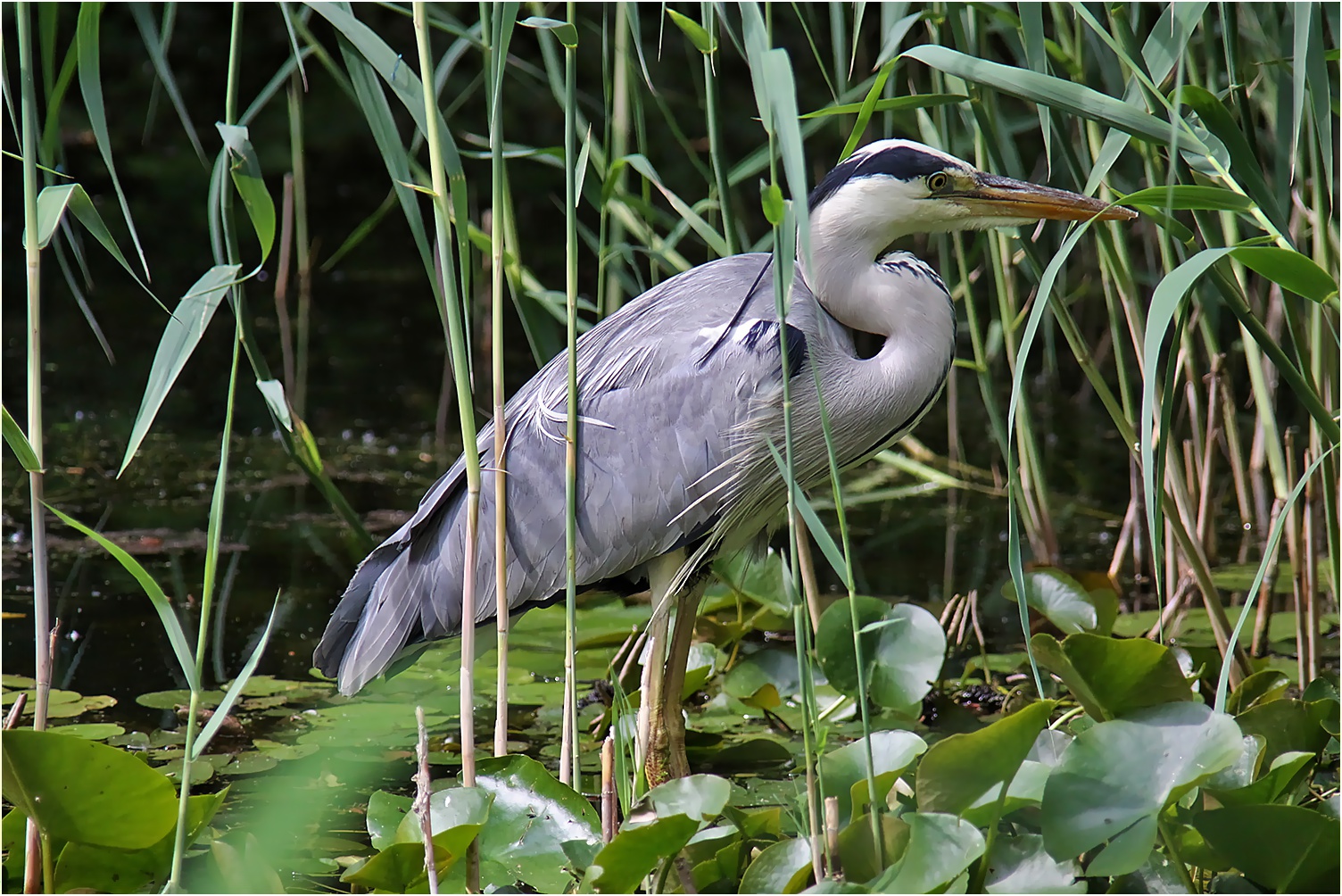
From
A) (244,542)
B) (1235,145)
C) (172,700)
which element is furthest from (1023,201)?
(244,542)

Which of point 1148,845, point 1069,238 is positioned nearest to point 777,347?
point 1069,238

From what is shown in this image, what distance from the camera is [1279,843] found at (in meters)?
1.82

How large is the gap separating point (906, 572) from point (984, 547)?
0.39m

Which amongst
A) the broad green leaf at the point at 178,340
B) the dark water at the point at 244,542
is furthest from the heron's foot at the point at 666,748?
the broad green leaf at the point at 178,340

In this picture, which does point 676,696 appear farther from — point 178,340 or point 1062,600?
point 178,340

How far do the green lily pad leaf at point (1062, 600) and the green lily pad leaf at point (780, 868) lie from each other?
4.32 feet

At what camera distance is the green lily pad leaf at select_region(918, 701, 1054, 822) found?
1708 mm

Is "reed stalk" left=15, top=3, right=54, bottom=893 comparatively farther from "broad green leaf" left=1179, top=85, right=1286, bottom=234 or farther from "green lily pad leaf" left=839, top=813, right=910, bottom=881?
"broad green leaf" left=1179, top=85, right=1286, bottom=234

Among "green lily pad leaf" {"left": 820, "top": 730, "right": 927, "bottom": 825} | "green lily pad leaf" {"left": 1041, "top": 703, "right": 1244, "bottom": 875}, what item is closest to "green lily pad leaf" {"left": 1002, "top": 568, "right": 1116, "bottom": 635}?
"green lily pad leaf" {"left": 820, "top": 730, "right": 927, "bottom": 825}

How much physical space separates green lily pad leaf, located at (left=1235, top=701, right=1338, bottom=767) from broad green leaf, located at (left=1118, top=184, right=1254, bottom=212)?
896 mm

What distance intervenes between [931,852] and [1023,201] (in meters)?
1.31

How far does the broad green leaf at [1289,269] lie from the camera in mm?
1722

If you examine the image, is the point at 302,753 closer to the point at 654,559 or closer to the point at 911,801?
the point at 654,559

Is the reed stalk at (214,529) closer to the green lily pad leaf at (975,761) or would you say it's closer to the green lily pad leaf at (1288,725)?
the green lily pad leaf at (975,761)
